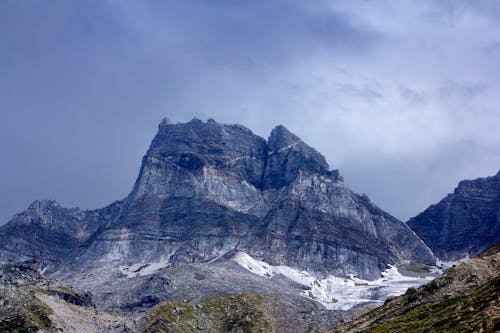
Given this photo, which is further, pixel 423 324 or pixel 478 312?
pixel 423 324

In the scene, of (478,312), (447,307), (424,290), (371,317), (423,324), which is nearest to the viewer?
(478,312)

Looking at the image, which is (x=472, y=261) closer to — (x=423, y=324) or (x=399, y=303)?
(x=399, y=303)

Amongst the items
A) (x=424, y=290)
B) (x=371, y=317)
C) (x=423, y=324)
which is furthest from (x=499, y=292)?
(x=371, y=317)

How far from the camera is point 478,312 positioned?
291 feet

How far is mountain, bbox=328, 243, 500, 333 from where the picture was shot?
8462cm

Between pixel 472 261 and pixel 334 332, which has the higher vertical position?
pixel 472 261

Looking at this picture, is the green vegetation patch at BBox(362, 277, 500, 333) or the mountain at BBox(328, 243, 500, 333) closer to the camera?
the green vegetation patch at BBox(362, 277, 500, 333)

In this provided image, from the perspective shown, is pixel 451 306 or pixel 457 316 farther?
pixel 451 306

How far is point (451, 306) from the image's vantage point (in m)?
108

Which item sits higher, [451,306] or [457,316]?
[451,306]

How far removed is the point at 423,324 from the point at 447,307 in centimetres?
914

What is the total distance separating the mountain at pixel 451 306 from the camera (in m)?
84.6

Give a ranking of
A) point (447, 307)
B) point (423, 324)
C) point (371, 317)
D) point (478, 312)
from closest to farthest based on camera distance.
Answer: point (478, 312) < point (423, 324) < point (447, 307) < point (371, 317)

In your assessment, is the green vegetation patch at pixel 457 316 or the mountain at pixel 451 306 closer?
the green vegetation patch at pixel 457 316
